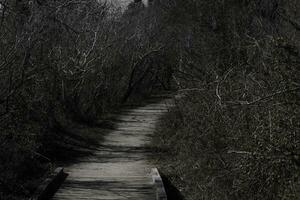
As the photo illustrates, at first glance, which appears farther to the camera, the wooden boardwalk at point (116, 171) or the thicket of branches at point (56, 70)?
the thicket of branches at point (56, 70)

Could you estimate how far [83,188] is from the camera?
13.1m

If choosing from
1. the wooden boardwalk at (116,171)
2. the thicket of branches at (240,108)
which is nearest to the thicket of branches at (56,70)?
the wooden boardwalk at (116,171)

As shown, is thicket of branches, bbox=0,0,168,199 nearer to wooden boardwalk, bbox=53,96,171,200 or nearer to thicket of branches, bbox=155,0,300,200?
wooden boardwalk, bbox=53,96,171,200

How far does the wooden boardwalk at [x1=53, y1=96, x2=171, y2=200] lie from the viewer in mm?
12430

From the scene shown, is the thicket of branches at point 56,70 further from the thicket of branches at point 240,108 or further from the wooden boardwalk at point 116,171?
the thicket of branches at point 240,108

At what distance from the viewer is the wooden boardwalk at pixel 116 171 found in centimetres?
1243

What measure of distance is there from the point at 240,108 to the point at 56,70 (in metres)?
11.0

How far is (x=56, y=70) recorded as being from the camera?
68.1 feet

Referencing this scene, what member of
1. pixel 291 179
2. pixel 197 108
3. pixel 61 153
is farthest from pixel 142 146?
pixel 291 179

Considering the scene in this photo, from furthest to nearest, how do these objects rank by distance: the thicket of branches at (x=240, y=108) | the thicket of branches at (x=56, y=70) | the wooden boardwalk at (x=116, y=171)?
the thicket of branches at (x=56, y=70) → the wooden boardwalk at (x=116, y=171) → the thicket of branches at (x=240, y=108)

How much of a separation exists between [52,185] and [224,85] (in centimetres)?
402

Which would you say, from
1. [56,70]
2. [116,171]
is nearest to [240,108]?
[116,171]

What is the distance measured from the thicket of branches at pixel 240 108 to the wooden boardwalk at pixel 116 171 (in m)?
0.88

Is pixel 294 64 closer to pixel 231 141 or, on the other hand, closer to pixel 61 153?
pixel 231 141
